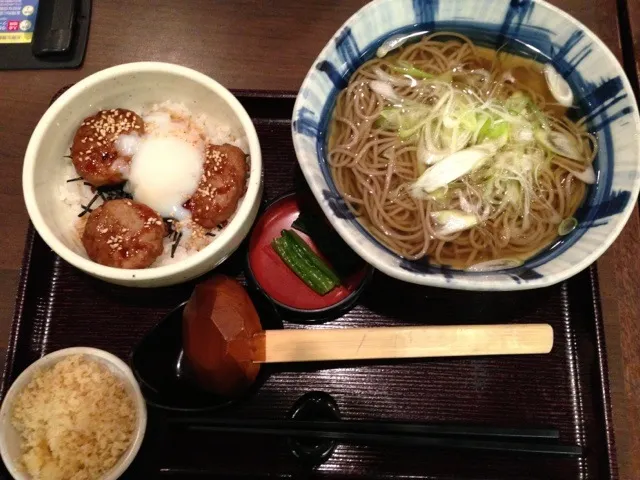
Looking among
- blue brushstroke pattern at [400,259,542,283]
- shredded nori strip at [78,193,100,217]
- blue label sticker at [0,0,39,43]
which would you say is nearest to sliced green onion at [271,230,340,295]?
blue brushstroke pattern at [400,259,542,283]

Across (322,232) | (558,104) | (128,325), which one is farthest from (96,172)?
(558,104)

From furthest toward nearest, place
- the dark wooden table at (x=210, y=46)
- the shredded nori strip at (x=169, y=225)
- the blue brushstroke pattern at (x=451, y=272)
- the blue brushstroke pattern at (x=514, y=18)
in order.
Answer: the dark wooden table at (x=210, y=46)
the shredded nori strip at (x=169, y=225)
the blue brushstroke pattern at (x=514, y=18)
the blue brushstroke pattern at (x=451, y=272)

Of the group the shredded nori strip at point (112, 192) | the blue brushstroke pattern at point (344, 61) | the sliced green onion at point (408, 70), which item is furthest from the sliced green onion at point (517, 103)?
the shredded nori strip at point (112, 192)

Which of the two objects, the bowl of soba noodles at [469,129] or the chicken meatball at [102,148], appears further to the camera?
the chicken meatball at [102,148]

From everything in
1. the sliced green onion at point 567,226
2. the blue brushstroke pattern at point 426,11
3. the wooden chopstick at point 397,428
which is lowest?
the wooden chopstick at point 397,428

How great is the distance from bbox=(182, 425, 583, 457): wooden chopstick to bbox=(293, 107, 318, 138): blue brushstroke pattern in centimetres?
81

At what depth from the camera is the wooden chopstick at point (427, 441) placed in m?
1.41

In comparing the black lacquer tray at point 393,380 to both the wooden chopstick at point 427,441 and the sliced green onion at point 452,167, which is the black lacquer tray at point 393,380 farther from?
the sliced green onion at point 452,167

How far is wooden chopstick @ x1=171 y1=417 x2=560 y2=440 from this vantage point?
1421mm

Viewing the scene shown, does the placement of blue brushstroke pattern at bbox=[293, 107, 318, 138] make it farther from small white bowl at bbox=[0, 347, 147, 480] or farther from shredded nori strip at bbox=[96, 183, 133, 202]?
small white bowl at bbox=[0, 347, 147, 480]

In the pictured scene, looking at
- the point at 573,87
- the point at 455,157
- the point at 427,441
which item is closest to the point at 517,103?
the point at 573,87

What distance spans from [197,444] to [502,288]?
0.98 meters

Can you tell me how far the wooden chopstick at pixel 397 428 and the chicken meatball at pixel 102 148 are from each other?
32.0 inches

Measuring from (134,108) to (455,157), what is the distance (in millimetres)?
1055
